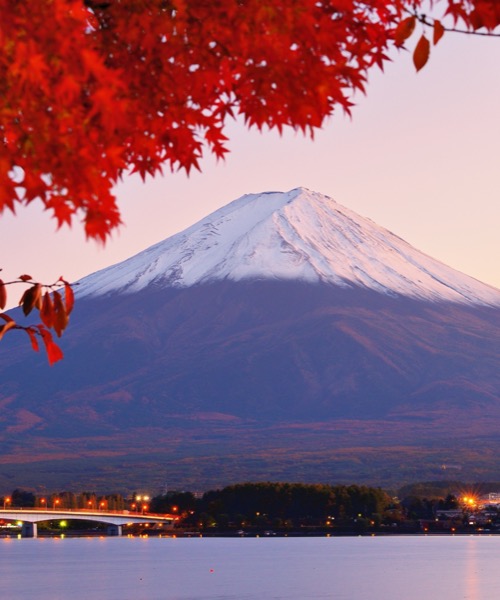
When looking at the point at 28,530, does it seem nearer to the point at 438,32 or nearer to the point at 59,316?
the point at 59,316

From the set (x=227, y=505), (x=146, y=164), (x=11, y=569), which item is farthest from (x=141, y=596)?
(x=227, y=505)

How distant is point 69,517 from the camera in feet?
497

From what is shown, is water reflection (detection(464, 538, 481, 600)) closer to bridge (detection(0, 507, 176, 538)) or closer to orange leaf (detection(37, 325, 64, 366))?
bridge (detection(0, 507, 176, 538))

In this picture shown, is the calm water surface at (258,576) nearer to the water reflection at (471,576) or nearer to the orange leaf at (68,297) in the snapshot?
the water reflection at (471,576)

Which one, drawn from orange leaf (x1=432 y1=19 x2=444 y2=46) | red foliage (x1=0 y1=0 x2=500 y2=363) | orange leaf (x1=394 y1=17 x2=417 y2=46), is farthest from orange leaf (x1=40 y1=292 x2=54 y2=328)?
orange leaf (x1=432 y1=19 x2=444 y2=46)

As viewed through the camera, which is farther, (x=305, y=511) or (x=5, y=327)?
(x=305, y=511)

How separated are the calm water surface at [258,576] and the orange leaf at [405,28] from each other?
240ft

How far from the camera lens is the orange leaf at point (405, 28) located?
22.5 ft

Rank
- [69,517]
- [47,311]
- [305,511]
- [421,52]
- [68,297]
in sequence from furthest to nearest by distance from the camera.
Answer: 1. [305,511]
2. [69,517]
3. [68,297]
4. [47,311]
5. [421,52]

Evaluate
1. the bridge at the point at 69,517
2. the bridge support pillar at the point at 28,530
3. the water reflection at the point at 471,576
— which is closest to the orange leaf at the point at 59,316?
the water reflection at the point at 471,576

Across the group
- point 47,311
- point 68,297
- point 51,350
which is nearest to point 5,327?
point 51,350

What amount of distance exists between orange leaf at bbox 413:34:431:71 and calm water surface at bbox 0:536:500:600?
73428 millimetres

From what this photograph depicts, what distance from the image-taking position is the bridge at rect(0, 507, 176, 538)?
14612 centimetres

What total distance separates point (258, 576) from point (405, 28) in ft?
311
